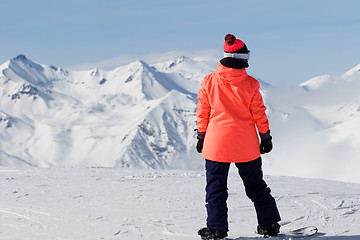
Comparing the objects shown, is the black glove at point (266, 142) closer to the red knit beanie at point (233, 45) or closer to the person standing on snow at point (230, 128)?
the person standing on snow at point (230, 128)

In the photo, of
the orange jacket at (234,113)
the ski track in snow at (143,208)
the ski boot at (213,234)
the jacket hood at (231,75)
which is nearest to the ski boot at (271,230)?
the ski track in snow at (143,208)

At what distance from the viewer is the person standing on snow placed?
16.9ft

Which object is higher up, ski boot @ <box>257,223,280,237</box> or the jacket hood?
the jacket hood

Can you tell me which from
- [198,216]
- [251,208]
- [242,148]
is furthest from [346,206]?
[242,148]

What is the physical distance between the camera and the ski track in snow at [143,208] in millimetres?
5980

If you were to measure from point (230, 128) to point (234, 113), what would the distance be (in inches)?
6.5

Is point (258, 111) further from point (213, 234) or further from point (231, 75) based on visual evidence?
point (213, 234)

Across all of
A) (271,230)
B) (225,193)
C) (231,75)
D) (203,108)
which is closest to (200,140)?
(203,108)

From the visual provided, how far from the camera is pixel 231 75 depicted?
16.9 ft

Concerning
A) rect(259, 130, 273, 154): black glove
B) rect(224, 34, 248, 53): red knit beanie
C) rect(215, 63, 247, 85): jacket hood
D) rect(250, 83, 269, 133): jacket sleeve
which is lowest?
rect(259, 130, 273, 154): black glove

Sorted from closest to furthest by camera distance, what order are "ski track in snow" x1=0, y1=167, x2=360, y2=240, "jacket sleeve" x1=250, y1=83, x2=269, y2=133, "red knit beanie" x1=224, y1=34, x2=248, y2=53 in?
"jacket sleeve" x1=250, y1=83, x2=269, y2=133 < "red knit beanie" x1=224, y1=34, x2=248, y2=53 < "ski track in snow" x1=0, y1=167, x2=360, y2=240

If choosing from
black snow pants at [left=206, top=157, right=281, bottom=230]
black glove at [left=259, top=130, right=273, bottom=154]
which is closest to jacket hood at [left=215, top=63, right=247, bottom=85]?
black glove at [left=259, top=130, right=273, bottom=154]

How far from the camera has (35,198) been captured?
8.63 metres

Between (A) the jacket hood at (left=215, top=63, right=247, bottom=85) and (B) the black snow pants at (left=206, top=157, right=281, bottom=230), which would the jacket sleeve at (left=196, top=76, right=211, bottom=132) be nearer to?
(A) the jacket hood at (left=215, top=63, right=247, bottom=85)
